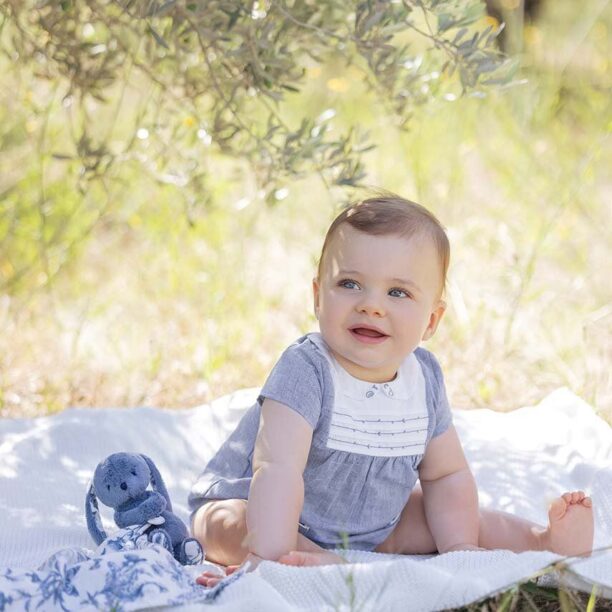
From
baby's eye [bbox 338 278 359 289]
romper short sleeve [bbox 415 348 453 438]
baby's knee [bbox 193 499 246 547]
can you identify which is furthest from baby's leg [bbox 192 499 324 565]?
baby's eye [bbox 338 278 359 289]

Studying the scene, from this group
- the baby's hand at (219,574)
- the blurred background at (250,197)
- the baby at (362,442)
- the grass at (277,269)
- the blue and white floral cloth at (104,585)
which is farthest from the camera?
the grass at (277,269)

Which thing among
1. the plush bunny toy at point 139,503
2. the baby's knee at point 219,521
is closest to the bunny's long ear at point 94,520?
the plush bunny toy at point 139,503

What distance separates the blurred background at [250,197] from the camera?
8.72 feet

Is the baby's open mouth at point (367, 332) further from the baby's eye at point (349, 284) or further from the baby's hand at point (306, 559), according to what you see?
the baby's hand at point (306, 559)

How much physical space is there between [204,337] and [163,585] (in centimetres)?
178

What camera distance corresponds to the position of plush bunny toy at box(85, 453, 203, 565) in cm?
194

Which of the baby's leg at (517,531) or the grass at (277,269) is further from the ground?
the grass at (277,269)

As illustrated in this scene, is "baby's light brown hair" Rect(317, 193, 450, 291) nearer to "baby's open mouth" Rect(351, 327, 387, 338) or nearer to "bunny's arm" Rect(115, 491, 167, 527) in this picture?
"baby's open mouth" Rect(351, 327, 387, 338)

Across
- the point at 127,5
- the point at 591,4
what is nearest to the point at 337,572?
the point at 127,5

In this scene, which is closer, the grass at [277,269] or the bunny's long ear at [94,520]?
the bunny's long ear at [94,520]

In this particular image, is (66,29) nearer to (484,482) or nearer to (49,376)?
(49,376)

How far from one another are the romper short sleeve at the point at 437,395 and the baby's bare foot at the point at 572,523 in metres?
0.27

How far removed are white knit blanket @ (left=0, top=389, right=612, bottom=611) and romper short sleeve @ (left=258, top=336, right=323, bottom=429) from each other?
0.98ft

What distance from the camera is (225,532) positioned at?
6.50 ft
